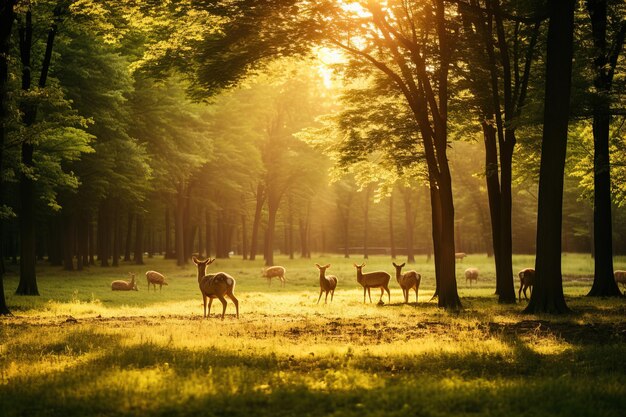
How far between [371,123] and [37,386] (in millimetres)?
16056

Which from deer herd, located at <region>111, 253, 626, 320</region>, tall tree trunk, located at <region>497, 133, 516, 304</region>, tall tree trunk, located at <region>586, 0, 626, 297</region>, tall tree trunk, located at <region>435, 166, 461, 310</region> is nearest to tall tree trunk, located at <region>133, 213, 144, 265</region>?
deer herd, located at <region>111, 253, 626, 320</region>

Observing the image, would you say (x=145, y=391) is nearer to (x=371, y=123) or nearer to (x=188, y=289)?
(x=371, y=123)

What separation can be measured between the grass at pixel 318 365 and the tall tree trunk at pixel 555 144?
5.33 feet

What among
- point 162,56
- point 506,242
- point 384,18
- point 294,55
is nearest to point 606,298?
point 506,242

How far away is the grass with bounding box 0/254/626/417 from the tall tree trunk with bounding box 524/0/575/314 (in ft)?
5.33

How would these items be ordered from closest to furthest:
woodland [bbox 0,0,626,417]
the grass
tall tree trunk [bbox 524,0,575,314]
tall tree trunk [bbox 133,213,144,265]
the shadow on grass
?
the shadow on grass → the grass → woodland [bbox 0,0,626,417] → tall tree trunk [bbox 524,0,575,314] → tall tree trunk [bbox 133,213,144,265]

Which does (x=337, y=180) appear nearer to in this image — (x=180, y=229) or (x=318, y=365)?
(x=318, y=365)

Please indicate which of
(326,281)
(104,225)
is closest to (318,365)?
(326,281)

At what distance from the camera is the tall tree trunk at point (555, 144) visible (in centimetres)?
1492

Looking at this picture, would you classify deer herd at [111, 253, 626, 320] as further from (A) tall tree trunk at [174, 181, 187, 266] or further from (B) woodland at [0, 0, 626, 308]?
(A) tall tree trunk at [174, 181, 187, 266]

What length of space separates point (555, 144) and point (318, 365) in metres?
9.71

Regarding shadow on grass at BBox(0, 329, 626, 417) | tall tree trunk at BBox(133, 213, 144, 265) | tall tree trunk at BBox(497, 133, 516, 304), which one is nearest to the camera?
shadow on grass at BBox(0, 329, 626, 417)

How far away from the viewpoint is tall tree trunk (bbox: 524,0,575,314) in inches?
587

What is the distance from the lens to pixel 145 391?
280 inches
